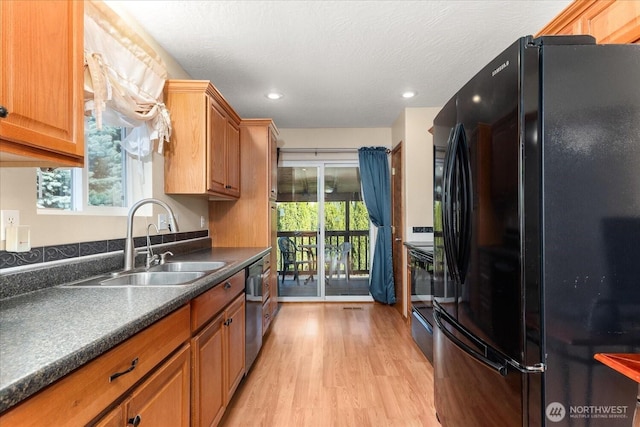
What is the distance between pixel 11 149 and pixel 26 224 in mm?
535

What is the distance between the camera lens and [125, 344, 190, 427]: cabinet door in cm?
93

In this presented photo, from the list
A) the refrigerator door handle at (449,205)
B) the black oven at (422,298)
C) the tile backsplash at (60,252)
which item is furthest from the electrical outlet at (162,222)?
the black oven at (422,298)

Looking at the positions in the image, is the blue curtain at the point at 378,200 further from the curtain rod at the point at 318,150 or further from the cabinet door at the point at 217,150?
the cabinet door at the point at 217,150

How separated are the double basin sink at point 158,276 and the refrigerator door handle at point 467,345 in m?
1.24

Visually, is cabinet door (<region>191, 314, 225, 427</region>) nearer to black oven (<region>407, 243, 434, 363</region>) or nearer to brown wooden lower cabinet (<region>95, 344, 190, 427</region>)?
brown wooden lower cabinet (<region>95, 344, 190, 427</region>)

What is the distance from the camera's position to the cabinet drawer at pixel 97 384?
2.01ft

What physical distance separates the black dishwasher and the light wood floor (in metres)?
0.21

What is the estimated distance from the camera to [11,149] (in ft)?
2.81

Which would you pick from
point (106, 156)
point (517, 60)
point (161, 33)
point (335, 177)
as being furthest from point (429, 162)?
point (106, 156)

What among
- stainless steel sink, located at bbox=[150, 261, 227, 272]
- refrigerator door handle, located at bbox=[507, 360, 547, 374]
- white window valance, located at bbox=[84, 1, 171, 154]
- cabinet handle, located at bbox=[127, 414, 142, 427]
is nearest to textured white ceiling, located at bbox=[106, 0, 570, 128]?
white window valance, located at bbox=[84, 1, 171, 154]

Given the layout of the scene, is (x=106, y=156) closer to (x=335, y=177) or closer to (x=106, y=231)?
(x=106, y=231)

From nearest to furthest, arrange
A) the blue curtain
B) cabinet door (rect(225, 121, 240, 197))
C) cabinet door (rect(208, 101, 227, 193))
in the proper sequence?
cabinet door (rect(208, 101, 227, 193)) → cabinet door (rect(225, 121, 240, 197)) → the blue curtain

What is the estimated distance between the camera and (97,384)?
2.51 ft

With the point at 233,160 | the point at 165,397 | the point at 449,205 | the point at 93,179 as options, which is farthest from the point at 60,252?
the point at 449,205
